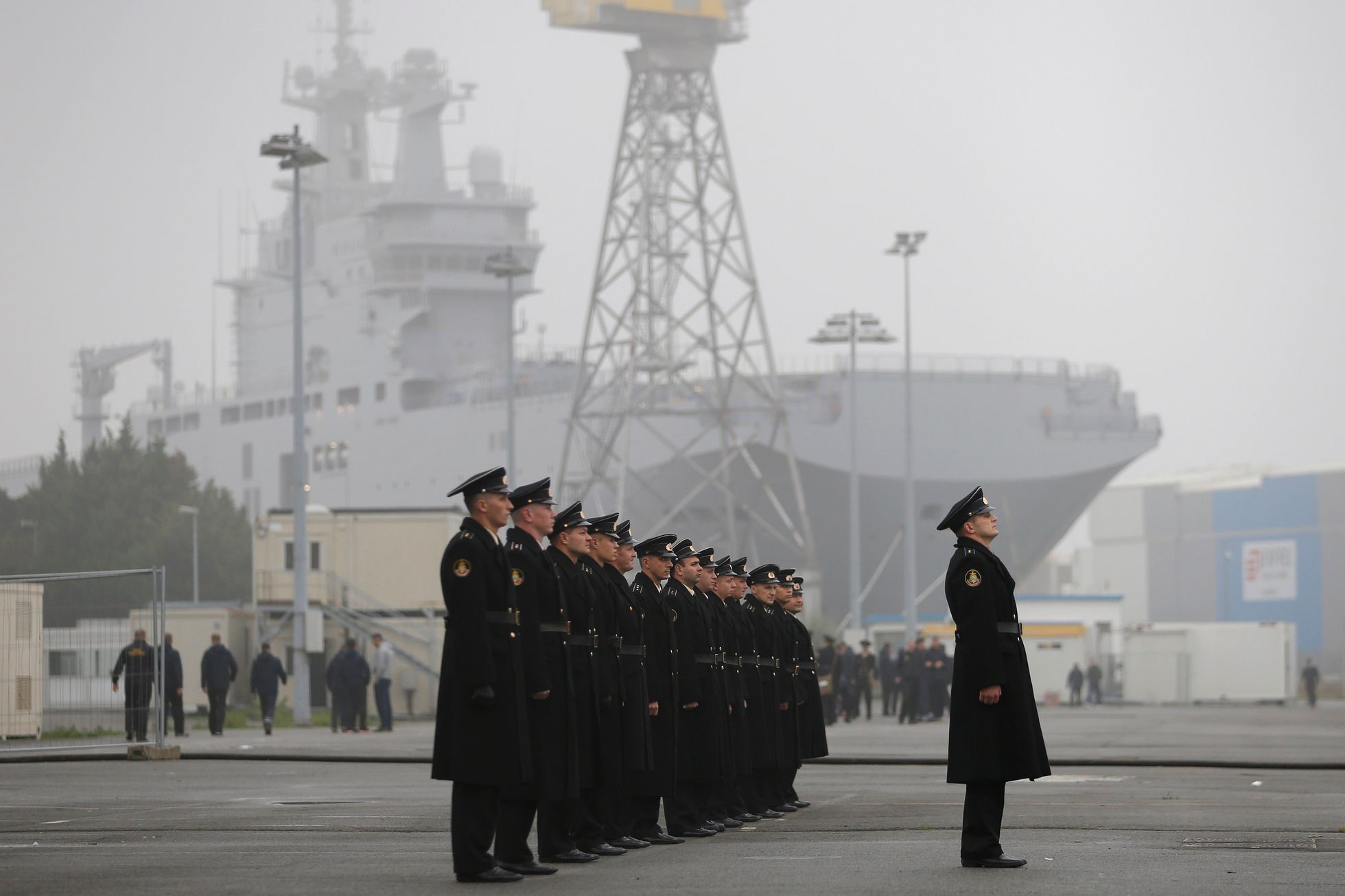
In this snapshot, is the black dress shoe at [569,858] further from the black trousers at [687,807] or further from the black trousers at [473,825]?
the black trousers at [687,807]

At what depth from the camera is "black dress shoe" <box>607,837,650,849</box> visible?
10.4 metres

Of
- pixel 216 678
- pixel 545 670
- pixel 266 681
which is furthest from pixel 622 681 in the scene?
pixel 266 681

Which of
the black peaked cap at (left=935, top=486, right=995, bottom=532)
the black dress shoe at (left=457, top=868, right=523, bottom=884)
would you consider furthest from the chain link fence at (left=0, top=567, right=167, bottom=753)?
the black peaked cap at (left=935, top=486, right=995, bottom=532)

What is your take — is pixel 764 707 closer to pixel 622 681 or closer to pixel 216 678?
pixel 622 681

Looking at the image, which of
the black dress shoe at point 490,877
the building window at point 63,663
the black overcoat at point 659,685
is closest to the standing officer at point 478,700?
the black dress shoe at point 490,877

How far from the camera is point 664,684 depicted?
1134cm

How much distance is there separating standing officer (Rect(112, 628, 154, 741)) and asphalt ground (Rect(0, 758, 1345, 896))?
4130mm

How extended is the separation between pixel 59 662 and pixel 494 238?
5672 cm

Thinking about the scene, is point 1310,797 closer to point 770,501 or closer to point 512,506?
point 512,506

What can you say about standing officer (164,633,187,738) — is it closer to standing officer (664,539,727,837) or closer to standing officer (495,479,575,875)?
standing officer (664,539,727,837)

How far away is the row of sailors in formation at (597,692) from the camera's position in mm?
8680

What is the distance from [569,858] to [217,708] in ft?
59.5

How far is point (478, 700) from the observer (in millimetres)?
8555

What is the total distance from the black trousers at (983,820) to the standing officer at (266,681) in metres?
19.1
